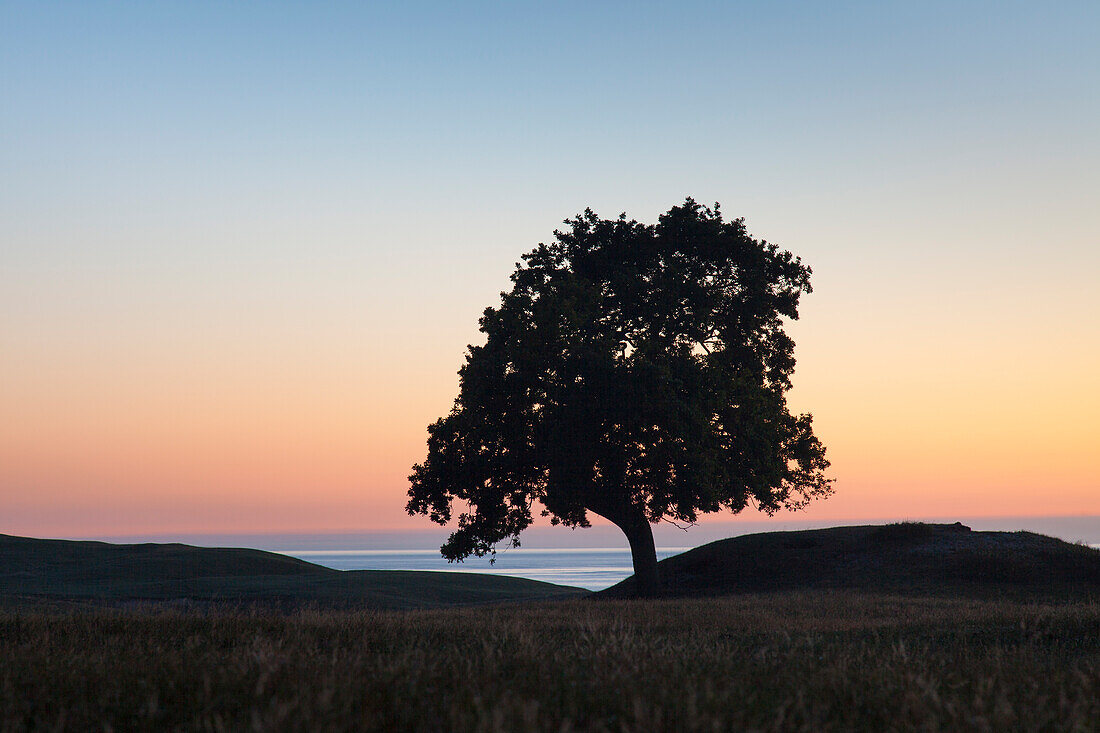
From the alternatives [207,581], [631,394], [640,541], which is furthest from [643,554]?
[207,581]

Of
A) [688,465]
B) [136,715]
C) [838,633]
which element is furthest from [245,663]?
[688,465]

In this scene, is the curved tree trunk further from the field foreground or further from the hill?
the field foreground

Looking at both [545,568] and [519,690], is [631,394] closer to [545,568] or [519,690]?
[519,690]

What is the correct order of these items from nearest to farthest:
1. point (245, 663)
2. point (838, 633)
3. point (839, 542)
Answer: point (245, 663) → point (838, 633) → point (839, 542)

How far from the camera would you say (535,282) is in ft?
105

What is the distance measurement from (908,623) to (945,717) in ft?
41.1

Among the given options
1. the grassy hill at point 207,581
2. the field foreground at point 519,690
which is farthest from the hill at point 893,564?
the field foreground at point 519,690

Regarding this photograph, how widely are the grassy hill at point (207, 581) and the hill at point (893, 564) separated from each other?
A: 20.5 feet

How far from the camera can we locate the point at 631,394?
87.2ft

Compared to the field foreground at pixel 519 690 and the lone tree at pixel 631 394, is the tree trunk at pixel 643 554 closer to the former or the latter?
the lone tree at pixel 631 394

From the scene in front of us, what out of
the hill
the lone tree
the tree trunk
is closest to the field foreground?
the lone tree

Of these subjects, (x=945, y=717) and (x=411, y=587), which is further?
(x=411, y=587)

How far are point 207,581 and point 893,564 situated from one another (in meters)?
A: 27.1

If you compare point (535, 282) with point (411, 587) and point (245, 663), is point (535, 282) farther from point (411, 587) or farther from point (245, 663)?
point (245, 663)
